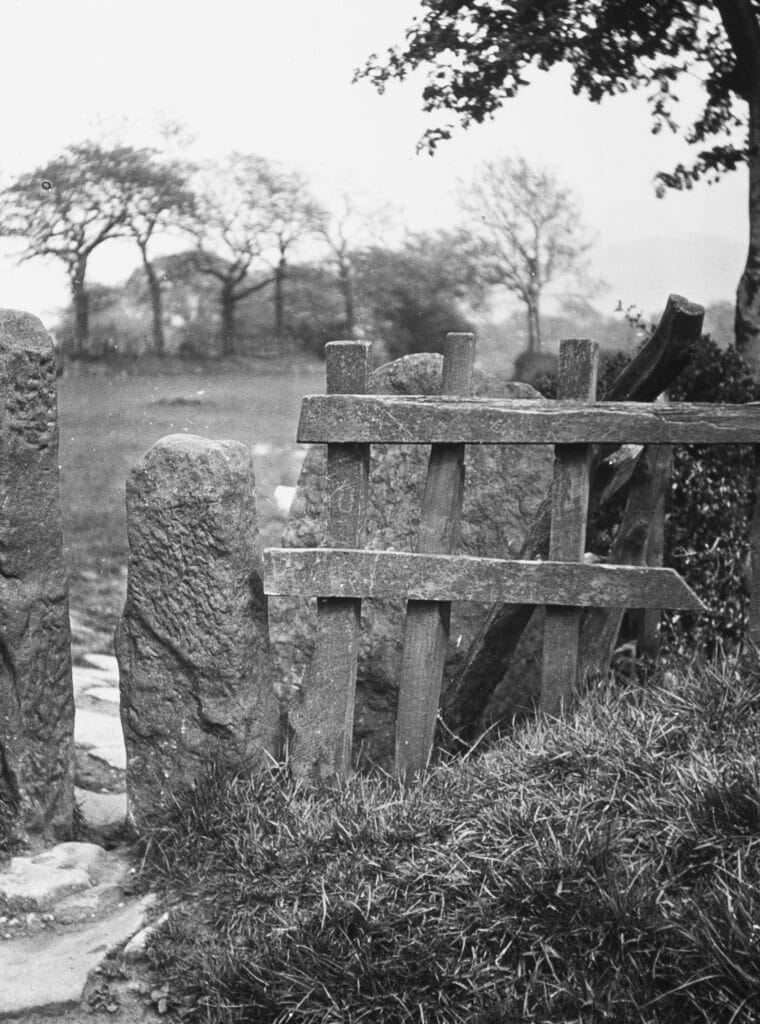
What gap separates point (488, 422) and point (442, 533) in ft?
1.42

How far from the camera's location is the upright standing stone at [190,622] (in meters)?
3.84

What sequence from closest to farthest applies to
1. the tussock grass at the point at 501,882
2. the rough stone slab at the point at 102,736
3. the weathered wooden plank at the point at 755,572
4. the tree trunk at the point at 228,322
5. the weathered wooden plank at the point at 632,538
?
the tussock grass at the point at 501,882 < the weathered wooden plank at the point at 755,572 < the weathered wooden plank at the point at 632,538 < the rough stone slab at the point at 102,736 < the tree trunk at the point at 228,322

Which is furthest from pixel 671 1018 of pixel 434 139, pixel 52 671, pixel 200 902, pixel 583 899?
pixel 434 139

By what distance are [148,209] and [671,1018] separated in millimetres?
6735

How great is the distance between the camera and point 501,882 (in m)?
3.17

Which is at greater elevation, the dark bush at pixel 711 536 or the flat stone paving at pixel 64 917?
the dark bush at pixel 711 536

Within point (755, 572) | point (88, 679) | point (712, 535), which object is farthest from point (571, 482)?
point (88, 679)

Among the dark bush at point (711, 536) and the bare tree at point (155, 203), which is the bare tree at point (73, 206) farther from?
the dark bush at point (711, 536)

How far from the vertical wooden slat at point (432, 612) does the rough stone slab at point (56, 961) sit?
1080mm

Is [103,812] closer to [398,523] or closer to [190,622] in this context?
[190,622]

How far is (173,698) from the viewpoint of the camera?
398 cm

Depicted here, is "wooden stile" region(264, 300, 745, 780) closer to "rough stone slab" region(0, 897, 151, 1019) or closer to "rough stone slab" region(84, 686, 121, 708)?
"rough stone slab" region(0, 897, 151, 1019)

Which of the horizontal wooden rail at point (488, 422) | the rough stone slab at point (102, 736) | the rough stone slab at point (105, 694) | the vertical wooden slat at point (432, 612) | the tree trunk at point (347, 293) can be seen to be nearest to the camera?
the horizontal wooden rail at point (488, 422)

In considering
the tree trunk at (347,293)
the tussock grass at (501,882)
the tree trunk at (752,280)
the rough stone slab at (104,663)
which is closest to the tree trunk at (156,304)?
the tree trunk at (347,293)
